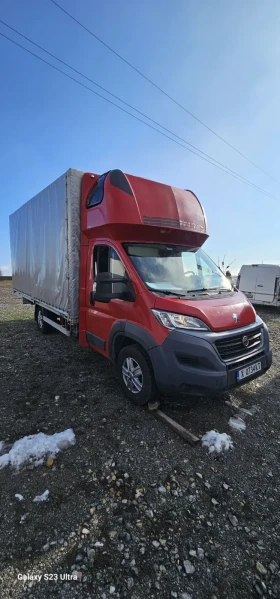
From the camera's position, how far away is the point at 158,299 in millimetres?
3215

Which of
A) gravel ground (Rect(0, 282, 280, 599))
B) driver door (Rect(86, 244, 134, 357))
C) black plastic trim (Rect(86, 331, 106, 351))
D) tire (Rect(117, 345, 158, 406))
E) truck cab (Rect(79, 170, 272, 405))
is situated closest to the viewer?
→ gravel ground (Rect(0, 282, 280, 599))

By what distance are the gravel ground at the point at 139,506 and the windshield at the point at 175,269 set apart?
1.67 m

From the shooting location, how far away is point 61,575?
170 cm

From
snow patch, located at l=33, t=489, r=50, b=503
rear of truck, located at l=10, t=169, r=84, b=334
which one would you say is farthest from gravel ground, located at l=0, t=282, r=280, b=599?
rear of truck, located at l=10, t=169, r=84, b=334

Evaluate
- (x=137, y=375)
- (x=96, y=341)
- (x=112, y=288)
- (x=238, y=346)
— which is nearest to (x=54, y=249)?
(x=96, y=341)

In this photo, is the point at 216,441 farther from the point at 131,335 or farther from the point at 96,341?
the point at 96,341

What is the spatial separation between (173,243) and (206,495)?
3335 mm

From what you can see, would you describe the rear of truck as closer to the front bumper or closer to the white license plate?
the front bumper

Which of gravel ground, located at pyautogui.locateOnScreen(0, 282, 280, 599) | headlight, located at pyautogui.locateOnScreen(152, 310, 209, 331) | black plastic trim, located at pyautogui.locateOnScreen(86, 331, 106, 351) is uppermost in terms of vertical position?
headlight, located at pyautogui.locateOnScreen(152, 310, 209, 331)

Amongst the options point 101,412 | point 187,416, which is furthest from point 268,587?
point 101,412

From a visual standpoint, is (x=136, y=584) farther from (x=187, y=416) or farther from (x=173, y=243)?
(x=173, y=243)

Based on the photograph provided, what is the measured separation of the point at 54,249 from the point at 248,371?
164 inches

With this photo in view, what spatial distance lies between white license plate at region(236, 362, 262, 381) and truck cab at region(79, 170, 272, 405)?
0.04 ft

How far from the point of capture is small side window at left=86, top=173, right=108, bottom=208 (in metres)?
4.10
